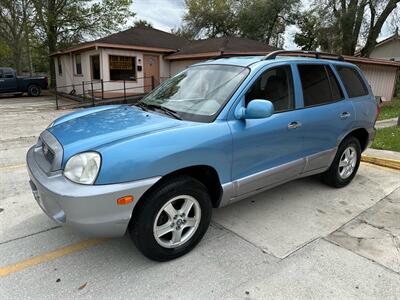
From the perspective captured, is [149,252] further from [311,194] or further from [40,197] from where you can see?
[311,194]

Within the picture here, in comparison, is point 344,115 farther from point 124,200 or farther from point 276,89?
point 124,200

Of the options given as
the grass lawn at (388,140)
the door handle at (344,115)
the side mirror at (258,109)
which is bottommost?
the grass lawn at (388,140)

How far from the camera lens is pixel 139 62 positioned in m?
18.5

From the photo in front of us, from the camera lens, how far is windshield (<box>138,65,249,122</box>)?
3146 mm

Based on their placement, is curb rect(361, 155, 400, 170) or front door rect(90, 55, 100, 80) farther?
front door rect(90, 55, 100, 80)

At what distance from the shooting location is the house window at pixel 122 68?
17766 mm

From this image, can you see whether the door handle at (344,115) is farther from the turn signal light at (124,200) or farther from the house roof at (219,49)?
the house roof at (219,49)

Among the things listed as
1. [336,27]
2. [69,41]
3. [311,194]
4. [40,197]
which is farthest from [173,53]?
[40,197]

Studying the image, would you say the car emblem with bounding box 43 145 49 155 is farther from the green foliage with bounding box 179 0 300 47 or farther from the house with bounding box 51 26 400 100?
the green foliage with bounding box 179 0 300 47

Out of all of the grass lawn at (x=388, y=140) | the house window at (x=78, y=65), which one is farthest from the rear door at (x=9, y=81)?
the grass lawn at (x=388, y=140)

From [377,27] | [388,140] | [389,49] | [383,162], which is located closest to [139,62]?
[388,140]

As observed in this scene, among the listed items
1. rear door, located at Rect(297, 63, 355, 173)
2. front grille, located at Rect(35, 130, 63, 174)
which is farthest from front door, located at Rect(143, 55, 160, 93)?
front grille, located at Rect(35, 130, 63, 174)

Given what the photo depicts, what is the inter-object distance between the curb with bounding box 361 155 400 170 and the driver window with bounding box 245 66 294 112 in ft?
10.4

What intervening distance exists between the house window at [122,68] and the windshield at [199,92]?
48.8ft
